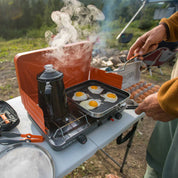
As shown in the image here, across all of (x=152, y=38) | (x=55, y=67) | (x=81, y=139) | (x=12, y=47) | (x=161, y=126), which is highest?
(x=152, y=38)

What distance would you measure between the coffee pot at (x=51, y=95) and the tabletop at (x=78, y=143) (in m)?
0.26

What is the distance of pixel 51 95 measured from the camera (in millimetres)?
1189

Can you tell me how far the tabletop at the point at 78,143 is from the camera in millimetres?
1068

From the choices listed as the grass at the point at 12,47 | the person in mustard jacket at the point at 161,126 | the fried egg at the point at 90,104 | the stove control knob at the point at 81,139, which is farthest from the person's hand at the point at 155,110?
the grass at the point at 12,47

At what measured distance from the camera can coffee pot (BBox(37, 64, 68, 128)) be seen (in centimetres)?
116

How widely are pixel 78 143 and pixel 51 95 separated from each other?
53cm

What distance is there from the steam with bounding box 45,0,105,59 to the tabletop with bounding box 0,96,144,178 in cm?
92

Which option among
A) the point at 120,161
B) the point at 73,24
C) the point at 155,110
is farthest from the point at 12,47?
the point at 155,110

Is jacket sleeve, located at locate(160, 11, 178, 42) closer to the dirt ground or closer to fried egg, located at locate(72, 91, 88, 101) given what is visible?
fried egg, located at locate(72, 91, 88, 101)

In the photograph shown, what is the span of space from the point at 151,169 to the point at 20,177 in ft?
5.92

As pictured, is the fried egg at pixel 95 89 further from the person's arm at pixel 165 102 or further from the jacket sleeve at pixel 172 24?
the jacket sleeve at pixel 172 24

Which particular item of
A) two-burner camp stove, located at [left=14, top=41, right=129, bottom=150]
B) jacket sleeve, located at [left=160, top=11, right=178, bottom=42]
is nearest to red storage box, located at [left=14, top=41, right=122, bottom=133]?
two-burner camp stove, located at [left=14, top=41, right=129, bottom=150]

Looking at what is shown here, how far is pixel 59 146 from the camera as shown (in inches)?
41.7

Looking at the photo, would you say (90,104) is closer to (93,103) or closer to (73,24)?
(93,103)
